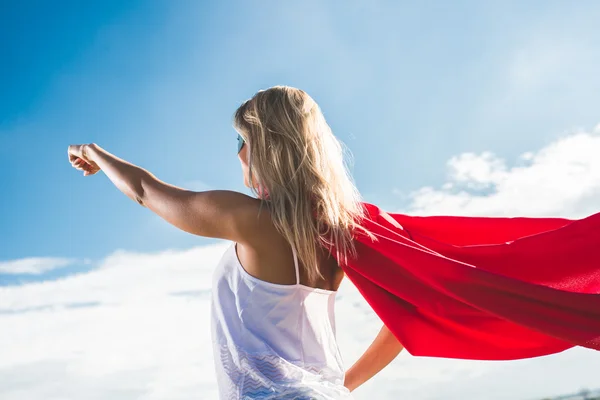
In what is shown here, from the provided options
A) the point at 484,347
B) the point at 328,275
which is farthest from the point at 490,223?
the point at 328,275

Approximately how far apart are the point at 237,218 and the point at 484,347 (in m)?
1.61

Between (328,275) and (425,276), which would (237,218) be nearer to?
(328,275)

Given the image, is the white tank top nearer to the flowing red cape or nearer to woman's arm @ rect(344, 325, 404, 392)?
the flowing red cape

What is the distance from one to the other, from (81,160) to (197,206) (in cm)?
116

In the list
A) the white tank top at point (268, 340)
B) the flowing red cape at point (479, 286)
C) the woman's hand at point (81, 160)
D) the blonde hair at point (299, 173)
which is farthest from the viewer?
the woman's hand at point (81, 160)

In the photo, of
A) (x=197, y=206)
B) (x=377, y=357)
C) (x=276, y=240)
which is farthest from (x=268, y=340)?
(x=377, y=357)

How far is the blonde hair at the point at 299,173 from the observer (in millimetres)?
2291

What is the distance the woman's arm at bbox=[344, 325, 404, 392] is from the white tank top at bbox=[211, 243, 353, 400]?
0.70 m

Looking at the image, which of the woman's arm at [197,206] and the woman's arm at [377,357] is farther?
the woman's arm at [377,357]

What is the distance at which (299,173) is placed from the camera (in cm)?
238

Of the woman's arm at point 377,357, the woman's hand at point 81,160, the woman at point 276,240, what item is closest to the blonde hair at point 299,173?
the woman at point 276,240

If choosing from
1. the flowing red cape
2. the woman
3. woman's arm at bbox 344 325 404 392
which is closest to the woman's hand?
the woman

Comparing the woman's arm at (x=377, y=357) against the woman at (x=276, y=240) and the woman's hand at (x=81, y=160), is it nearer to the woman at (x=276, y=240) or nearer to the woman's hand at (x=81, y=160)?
the woman at (x=276, y=240)

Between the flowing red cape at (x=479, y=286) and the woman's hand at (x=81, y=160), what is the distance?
1418 mm
